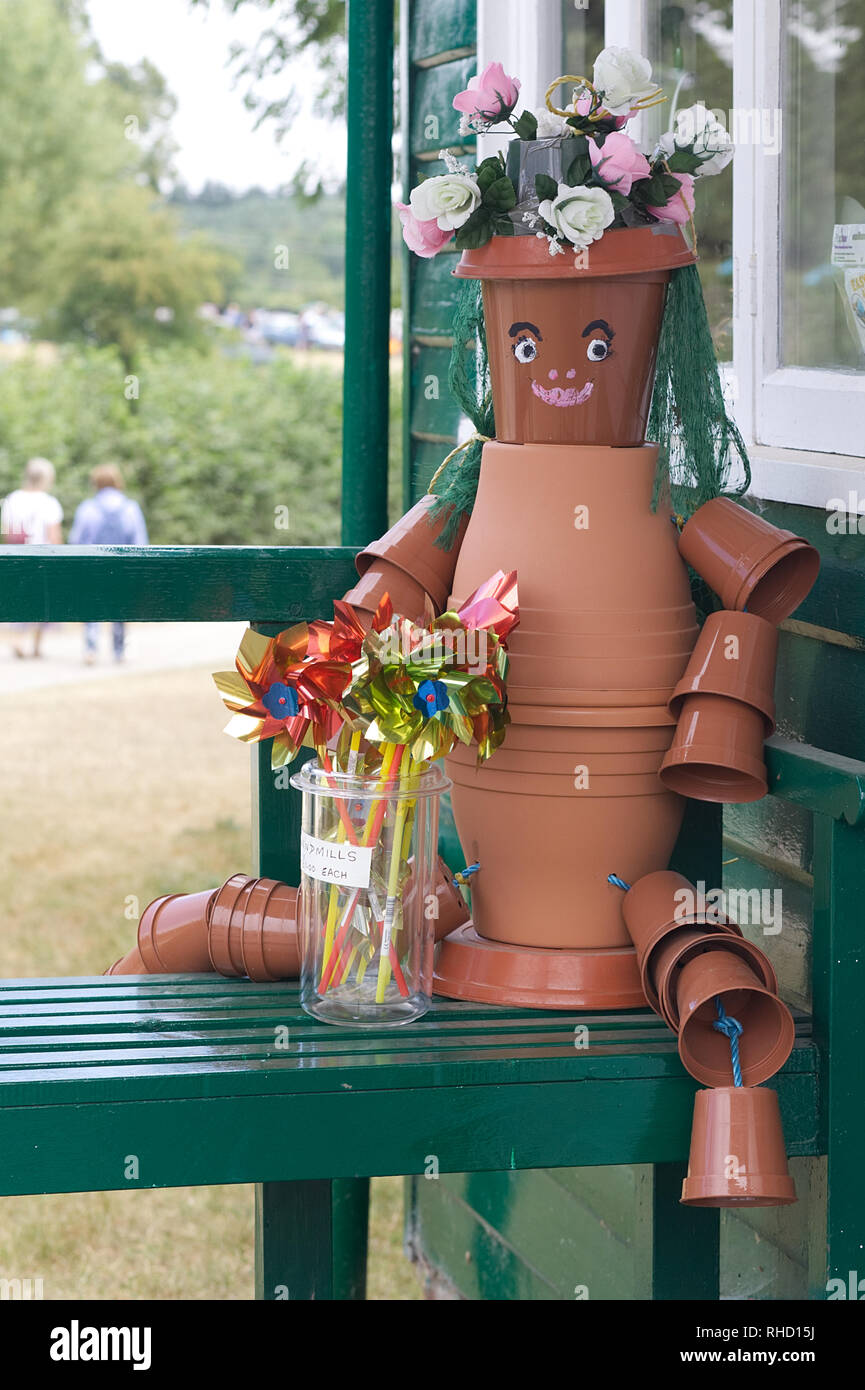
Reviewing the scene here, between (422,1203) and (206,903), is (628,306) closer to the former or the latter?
(206,903)

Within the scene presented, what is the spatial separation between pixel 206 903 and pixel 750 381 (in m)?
0.87

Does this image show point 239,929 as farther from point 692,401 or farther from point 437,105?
point 437,105

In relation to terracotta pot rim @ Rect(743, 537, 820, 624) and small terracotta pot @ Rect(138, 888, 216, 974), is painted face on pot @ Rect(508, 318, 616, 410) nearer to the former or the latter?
terracotta pot rim @ Rect(743, 537, 820, 624)

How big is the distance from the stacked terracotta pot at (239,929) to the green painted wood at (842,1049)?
418 millimetres

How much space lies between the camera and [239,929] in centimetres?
182

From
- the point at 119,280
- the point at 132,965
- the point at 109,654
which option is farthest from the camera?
the point at 119,280

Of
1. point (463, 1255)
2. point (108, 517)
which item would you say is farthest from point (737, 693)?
point (108, 517)

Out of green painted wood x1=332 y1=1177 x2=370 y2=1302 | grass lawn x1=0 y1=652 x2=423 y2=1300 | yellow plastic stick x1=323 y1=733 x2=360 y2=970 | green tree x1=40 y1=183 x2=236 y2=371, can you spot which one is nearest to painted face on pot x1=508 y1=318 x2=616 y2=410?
yellow plastic stick x1=323 y1=733 x2=360 y2=970

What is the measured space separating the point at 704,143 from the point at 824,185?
21cm

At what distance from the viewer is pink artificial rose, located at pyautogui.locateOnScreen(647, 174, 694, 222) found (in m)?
1.70

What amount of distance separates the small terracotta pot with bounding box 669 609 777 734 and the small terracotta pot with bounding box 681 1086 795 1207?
1.23 feet

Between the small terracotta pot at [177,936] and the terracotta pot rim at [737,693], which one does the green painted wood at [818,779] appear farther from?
the small terracotta pot at [177,936]

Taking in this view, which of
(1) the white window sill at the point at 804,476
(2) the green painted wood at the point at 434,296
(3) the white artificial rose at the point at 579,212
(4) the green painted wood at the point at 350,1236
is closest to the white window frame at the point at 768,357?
(1) the white window sill at the point at 804,476
